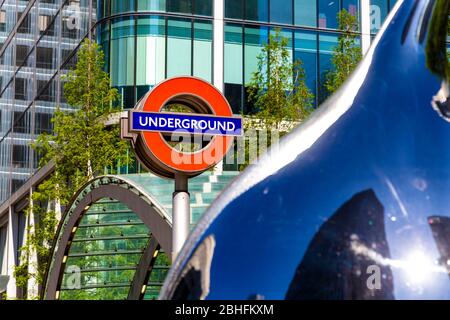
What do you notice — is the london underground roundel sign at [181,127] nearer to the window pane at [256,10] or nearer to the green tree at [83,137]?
the green tree at [83,137]

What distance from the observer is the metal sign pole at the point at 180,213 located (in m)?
12.4

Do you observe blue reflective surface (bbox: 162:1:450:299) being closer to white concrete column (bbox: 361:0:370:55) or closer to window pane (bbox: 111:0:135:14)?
window pane (bbox: 111:0:135:14)

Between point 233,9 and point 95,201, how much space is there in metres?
16.0

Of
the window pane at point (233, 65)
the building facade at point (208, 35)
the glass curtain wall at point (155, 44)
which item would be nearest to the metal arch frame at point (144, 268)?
the building facade at point (208, 35)

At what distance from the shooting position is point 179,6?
35000 mm

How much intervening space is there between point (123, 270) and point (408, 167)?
19.7 meters

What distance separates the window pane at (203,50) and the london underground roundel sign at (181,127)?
72.4 ft

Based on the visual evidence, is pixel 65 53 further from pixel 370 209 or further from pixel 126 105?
pixel 370 209

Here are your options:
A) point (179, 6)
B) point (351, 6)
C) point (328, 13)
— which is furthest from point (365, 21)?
point (179, 6)

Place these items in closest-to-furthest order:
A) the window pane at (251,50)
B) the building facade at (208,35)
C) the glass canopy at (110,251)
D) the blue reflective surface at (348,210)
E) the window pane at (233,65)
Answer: the blue reflective surface at (348,210) < the glass canopy at (110,251) < the building facade at (208,35) < the window pane at (233,65) < the window pane at (251,50)

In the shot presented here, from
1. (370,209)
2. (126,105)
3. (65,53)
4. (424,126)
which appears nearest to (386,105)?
(424,126)

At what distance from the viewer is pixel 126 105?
3453cm

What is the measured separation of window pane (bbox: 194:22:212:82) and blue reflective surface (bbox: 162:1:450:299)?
3130cm

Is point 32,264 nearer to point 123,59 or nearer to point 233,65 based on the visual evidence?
point 123,59
